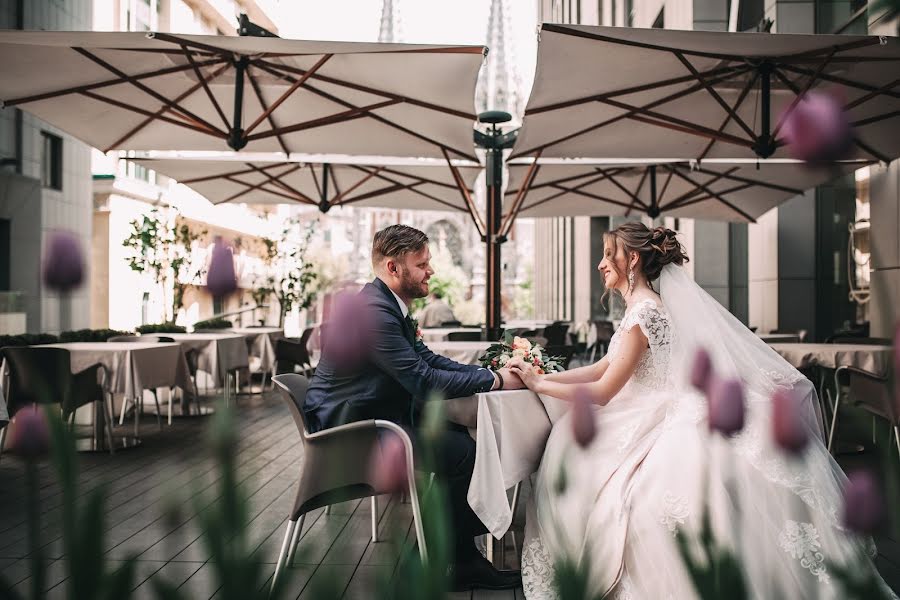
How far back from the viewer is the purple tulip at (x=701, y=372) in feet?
2.63

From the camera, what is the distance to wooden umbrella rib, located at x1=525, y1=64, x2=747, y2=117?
4.99 meters

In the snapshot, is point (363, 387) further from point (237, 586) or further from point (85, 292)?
point (237, 586)

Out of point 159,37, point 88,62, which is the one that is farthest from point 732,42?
point 88,62

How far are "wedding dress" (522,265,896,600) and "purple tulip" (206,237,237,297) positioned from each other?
1561mm

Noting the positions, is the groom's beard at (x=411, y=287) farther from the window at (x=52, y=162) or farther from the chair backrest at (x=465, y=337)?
the window at (x=52, y=162)

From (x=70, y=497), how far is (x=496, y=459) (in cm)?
266

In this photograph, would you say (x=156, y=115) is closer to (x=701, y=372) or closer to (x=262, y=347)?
(x=262, y=347)

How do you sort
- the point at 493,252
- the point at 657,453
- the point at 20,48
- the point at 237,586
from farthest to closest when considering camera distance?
1. the point at 493,252
2. the point at 20,48
3. the point at 657,453
4. the point at 237,586

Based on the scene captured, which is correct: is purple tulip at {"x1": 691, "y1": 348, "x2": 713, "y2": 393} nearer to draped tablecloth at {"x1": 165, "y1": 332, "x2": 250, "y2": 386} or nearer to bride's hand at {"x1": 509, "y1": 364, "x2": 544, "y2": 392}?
bride's hand at {"x1": 509, "y1": 364, "x2": 544, "y2": 392}

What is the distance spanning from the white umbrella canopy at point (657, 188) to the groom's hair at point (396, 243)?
403 centimetres

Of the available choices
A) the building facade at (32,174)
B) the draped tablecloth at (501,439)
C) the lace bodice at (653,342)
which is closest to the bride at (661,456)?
the lace bodice at (653,342)

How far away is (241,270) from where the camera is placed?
2.27ft

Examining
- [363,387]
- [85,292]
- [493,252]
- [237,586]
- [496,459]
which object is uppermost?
[493,252]

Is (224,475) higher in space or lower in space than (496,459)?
higher
